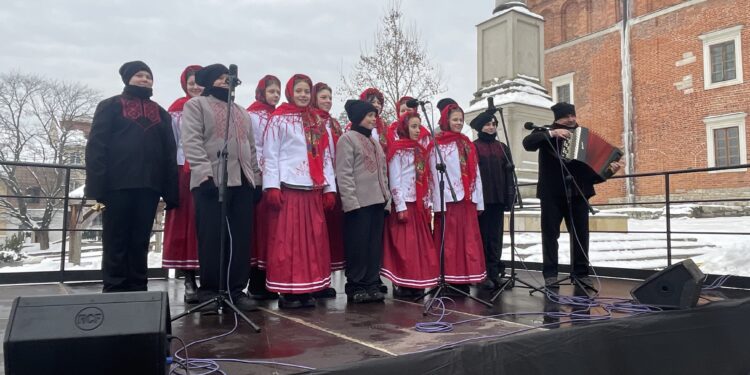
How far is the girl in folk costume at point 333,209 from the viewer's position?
4.63 m

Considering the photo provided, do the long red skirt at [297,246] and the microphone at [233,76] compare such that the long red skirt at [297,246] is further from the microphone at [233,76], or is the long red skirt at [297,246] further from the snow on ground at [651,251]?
the snow on ground at [651,251]

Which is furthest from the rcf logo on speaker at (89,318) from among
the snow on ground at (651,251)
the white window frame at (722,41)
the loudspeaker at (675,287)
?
the white window frame at (722,41)

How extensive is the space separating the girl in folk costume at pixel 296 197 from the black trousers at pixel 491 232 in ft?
5.67

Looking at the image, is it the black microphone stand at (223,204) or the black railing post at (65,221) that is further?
the black railing post at (65,221)

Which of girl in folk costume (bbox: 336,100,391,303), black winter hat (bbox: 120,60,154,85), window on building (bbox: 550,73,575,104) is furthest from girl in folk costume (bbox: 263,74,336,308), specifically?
window on building (bbox: 550,73,575,104)

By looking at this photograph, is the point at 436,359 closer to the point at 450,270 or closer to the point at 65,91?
the point at 450,270

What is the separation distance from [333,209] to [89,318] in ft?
9.24

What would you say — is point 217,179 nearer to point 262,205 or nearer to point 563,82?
point 262,205

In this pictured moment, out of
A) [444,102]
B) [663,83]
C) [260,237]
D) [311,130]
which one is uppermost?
[663,83]

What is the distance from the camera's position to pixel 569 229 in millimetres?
5070

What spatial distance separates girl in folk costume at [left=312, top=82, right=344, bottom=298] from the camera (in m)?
4.63

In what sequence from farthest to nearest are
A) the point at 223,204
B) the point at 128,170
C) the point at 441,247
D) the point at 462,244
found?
the point at 462,244 < the point at 441,247 < the point at 128,170 < the point at 223,204

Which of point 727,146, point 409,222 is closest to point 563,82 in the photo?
point 727,146

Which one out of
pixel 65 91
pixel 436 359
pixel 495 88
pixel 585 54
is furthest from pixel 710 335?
pixel 65 91
